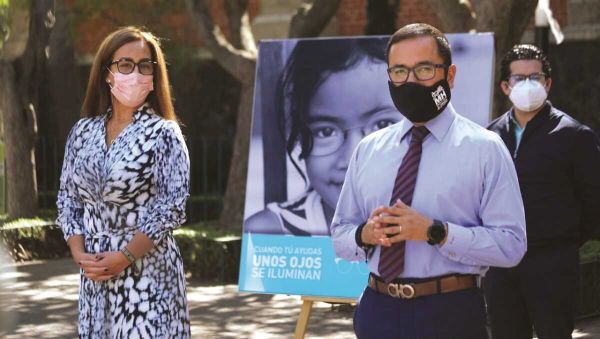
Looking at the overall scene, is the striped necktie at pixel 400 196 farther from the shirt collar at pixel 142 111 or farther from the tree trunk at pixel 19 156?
the tree trunk at pixel 19 156

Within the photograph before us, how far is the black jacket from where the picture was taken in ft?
20.3

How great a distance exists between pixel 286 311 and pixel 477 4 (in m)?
3.26

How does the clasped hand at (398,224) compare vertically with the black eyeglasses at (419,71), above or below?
below

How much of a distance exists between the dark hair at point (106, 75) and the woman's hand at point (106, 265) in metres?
0.71

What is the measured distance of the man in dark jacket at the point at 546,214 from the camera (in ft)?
20.0

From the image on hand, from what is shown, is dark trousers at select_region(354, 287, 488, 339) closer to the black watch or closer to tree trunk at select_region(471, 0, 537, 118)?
the black watch

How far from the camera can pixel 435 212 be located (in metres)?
4.04

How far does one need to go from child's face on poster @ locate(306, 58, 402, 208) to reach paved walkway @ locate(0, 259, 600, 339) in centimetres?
173

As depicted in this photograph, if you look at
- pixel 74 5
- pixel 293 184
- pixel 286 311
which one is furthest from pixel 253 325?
pixel 74 5

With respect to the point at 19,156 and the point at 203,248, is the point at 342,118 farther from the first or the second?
the point at 19,156

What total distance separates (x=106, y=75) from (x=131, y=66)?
0.15 metres

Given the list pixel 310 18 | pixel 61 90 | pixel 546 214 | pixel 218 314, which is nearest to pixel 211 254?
pixel 218 314

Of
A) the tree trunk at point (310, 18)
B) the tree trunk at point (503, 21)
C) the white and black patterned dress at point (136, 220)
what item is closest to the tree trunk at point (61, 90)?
the tree trunk at point (310, 18)

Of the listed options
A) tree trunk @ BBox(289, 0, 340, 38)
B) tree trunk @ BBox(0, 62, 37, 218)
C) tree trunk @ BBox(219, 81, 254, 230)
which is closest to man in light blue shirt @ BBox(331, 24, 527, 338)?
tree trunk @ BBox(289, 0, 340, 38)
